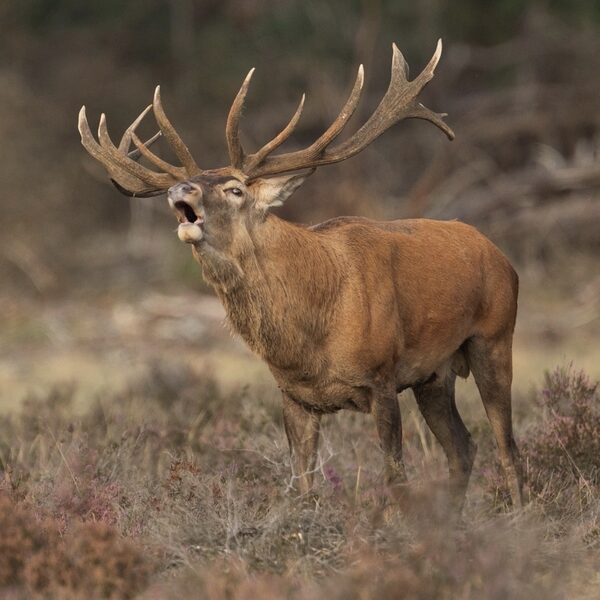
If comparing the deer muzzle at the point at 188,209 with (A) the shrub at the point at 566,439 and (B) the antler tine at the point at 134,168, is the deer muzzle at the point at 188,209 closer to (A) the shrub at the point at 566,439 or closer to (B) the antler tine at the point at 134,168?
(B) the antler tine at the point at 134,168

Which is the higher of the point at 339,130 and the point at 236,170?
the point at 339,130

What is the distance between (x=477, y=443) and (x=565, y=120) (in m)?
14.2

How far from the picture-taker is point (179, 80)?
27.0m

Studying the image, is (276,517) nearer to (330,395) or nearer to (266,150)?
(330,395)

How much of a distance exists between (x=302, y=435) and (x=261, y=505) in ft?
2.43

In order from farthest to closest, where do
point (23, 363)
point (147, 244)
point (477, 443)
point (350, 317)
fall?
1. point (147, 244)
2. point (23, 363)
3. point (477, 443)
4. point (350, 317)

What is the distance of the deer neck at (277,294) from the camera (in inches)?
289

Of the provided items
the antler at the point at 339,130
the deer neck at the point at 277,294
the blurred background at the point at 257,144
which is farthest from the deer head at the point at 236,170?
the blurred background at the point at 257,144

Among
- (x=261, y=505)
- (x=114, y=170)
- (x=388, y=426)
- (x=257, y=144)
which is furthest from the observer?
(x=257, y=144)

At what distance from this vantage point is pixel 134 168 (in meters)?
7.79

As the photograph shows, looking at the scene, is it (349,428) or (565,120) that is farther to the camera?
(565,120)

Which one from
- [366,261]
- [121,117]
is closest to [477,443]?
[366,261]

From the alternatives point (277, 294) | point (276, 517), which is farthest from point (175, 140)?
point (276, 517)

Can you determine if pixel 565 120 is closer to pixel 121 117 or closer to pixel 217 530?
pixel 121 117
